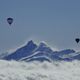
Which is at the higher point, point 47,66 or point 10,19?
point 10,19

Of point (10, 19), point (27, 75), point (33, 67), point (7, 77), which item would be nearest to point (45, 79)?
point (27, 75)

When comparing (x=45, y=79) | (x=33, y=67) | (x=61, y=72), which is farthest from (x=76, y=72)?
(x=45, y=79)

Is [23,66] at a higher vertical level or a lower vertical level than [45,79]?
higher

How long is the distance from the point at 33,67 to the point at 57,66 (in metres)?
12.2

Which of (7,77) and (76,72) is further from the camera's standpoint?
(76,72)

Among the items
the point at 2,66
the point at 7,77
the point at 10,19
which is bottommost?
the point at 7,77

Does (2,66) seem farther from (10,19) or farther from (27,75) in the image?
(10,19)

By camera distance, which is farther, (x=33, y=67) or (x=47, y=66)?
(x=47, y=66)

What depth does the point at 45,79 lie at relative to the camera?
355 feet

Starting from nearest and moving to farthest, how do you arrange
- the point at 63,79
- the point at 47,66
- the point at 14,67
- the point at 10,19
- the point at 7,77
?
the point at 7,77, the point at 63,79, the point at 14,67, the point at 47,66, the point at 10,19

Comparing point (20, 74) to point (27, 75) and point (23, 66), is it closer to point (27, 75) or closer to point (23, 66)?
point (27, 75)

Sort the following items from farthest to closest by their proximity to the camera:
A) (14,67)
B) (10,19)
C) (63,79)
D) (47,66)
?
(10,19)
(47,66)
(14,67)
(63,79)

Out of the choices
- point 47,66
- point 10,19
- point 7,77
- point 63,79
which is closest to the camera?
point 7,77

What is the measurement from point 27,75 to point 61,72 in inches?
750
